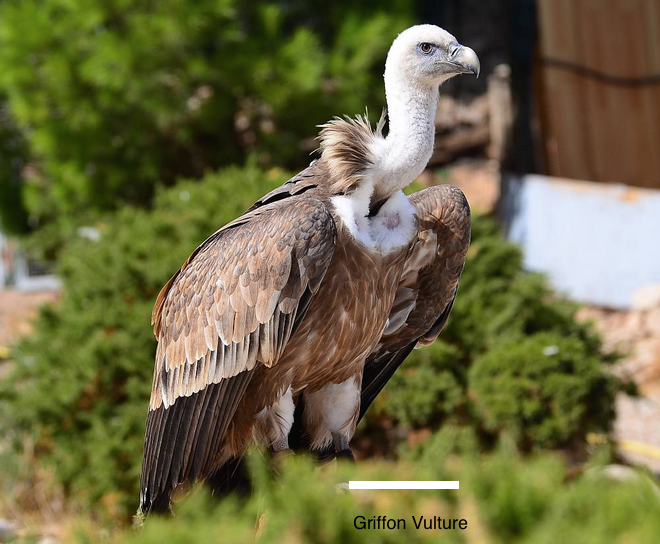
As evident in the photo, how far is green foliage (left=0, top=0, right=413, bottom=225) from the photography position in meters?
8.95

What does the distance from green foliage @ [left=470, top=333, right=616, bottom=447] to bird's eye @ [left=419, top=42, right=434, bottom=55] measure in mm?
2851

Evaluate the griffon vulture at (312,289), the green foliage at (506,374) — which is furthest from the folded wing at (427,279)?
the green foliage at (506,374)

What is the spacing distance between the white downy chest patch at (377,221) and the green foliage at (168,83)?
5.74 metres

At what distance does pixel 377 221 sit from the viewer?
3408 mm

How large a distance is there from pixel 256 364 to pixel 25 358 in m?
3.78

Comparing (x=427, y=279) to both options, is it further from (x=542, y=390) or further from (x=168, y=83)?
(x=168, y=83)

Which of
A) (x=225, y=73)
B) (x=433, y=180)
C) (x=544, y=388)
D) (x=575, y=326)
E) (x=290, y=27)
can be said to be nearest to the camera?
(x=544, y=388)

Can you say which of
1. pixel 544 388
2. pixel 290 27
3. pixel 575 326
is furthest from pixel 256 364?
pixel 290 27

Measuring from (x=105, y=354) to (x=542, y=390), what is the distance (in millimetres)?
2689

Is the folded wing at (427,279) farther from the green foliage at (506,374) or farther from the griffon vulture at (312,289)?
the green foliage at (506,374)

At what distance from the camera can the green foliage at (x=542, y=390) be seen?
5.77 meters

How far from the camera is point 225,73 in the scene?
912 cm

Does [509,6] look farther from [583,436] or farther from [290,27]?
[583,436]

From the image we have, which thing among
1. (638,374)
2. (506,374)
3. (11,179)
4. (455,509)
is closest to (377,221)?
(455,509)
